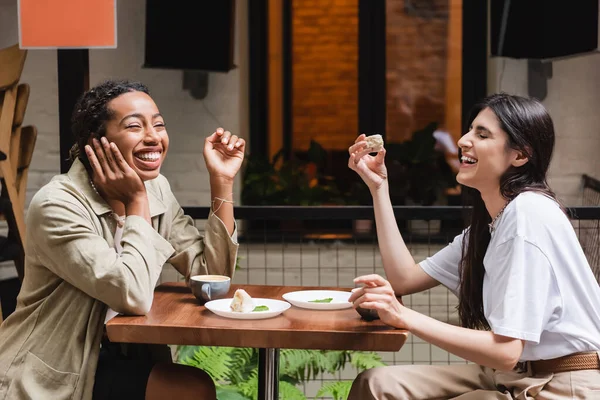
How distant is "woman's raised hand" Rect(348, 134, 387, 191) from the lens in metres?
2.58

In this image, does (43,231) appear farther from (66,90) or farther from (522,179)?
(522,179)

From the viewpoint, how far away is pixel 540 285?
6.31ft

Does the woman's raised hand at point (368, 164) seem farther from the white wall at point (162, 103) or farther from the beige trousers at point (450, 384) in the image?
the white wall at point (162, 103)

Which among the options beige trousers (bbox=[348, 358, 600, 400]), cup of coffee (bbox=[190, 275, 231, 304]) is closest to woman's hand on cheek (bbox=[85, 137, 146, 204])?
cup of coffee (bbox=[190, 275, 231, 304])

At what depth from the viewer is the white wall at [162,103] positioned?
5316mm

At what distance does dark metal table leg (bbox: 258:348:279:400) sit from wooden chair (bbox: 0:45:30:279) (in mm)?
1829

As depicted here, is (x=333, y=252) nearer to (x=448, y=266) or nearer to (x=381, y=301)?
(x=448, y=266)

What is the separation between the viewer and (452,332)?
6.38 feet

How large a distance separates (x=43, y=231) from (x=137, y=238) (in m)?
0.24

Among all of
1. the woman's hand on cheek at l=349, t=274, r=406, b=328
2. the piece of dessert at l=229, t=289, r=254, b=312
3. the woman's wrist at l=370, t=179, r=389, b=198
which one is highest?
the woman's wrist at l=370, t=179, r=389, b=198

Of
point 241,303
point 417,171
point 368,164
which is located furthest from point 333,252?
point 241,303

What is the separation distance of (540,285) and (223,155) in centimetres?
114

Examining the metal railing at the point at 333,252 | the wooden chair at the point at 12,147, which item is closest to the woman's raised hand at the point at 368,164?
the wooden chair at the point at 12,147

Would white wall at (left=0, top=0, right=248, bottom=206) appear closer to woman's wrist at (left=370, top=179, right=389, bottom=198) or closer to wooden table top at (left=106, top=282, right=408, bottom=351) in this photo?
woman's wrist at (left=370, top=179, right=389, bottom=198)
